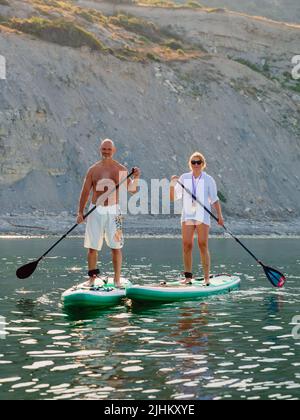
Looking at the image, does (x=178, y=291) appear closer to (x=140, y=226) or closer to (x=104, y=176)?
(x=104, y=176)

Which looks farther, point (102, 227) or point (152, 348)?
point (102, 227)

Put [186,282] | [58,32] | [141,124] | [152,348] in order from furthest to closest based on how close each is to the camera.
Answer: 1. [58,32]
2. [141,124]
3. [186,282]
4. [152,348]

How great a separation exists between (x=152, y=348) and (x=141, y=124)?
53.2 metres

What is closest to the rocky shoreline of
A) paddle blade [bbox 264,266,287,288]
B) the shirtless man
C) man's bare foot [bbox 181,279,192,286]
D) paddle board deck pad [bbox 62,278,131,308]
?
paddle blade [bbox 264,266,287,288]

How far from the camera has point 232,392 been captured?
9.53m

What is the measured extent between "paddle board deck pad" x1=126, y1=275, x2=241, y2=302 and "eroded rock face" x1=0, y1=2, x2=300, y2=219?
35920 millimetres

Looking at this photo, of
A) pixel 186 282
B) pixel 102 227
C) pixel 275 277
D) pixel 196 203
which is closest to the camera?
pixel 102 227

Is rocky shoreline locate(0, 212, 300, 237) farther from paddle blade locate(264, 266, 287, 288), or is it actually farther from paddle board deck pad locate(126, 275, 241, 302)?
paddle blade locate(264, 266, 287, 288)

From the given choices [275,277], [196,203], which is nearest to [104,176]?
[196,203]

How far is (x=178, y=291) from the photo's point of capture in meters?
17.9

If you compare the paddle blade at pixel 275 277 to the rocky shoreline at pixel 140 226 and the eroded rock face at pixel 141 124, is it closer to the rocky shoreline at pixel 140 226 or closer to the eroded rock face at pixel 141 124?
the rocky shoreline at pixel 140 226

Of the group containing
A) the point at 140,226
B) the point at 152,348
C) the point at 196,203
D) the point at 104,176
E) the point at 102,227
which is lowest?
the point at 152,348

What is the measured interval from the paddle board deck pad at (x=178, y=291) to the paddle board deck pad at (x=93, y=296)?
0.89 ft

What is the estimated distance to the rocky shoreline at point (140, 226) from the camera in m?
50.3
